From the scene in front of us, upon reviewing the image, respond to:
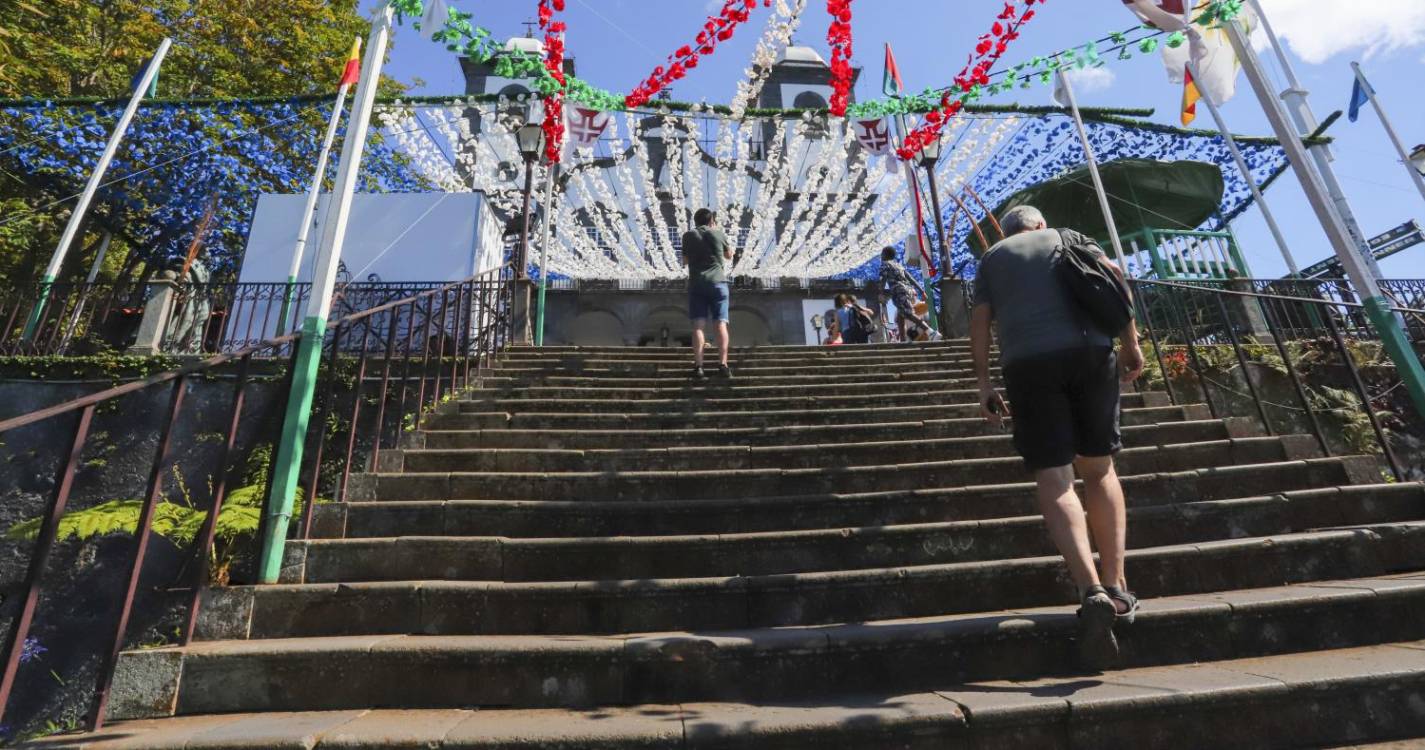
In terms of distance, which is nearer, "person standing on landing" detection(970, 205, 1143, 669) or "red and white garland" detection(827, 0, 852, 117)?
"person standing on landing" detection(970, 205, 1143, 669)

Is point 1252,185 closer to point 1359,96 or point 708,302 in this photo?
point 1359,96

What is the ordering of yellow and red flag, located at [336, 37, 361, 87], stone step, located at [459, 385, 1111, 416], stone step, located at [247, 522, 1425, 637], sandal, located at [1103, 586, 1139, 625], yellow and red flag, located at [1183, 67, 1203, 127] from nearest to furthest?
1. sandal, located at [1103, 586, 1139, 625]
2. stone step, located at [247, 522, 1425, 637]
3. stone step, located at [459, 385, 1111, 416]
4. yellow and red flag, located at [336, 37, 361, 87]
5. yellow and red flag, located at [1183, 67, 1203, 127]

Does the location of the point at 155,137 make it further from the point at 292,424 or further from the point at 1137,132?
the point at 1137,132

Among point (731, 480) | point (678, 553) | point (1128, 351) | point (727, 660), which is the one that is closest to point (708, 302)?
point (731, 480)

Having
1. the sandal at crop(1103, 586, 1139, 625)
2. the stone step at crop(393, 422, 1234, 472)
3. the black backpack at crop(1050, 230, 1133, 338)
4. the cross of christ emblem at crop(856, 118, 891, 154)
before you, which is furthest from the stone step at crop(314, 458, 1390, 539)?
the cross of christ emblem at crop(856, 118, 891, 154)

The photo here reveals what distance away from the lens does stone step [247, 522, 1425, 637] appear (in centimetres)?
296

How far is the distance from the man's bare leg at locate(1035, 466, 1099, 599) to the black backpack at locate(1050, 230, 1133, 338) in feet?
2.26

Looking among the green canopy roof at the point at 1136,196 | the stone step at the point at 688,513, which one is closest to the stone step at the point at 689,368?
the stone step at the point at 688,513

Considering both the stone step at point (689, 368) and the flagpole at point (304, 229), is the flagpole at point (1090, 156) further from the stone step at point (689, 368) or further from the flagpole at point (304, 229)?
the flagpole at point (304, 229)

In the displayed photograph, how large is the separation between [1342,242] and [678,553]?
20.1 feet

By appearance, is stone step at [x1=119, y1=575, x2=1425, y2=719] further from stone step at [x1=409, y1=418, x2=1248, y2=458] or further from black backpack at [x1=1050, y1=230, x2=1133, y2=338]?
stone step at [x1=409, y1=418, x2=1248, y2=458]

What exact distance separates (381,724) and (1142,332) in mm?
9666

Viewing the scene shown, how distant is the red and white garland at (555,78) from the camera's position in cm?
706

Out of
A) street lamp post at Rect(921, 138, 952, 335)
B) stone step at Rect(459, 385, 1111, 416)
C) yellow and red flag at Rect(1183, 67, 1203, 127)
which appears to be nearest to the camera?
stone step at Rect(459, 385, 1111, 416)
